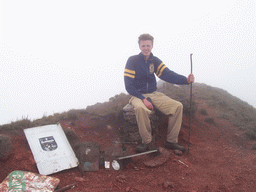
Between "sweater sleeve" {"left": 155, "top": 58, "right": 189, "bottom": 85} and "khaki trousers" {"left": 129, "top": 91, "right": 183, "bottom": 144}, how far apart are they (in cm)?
48

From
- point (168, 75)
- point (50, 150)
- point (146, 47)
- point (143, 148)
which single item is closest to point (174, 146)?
point (143, 148)

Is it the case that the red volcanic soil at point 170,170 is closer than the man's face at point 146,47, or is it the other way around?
the red volcanic soil at point 170,170

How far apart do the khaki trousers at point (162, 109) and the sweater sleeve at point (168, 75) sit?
19.1 inches

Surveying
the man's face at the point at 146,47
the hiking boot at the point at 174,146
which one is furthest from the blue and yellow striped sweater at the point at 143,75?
the hiking boot at the point at 174,146

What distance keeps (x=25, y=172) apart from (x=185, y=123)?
181 inches

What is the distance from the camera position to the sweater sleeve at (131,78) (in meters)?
4.55

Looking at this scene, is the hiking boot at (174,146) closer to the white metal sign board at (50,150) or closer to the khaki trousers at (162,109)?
the khaki trousers at (162,109)

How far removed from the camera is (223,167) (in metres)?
3.92

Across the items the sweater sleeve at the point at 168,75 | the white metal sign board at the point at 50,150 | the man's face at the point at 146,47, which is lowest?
the white metal sign board at the point at 50,150

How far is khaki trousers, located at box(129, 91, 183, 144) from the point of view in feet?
13.7

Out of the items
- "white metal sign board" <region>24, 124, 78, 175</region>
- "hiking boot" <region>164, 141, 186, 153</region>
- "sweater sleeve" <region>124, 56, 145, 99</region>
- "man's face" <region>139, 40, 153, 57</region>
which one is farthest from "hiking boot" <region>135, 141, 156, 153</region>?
"man's face" <region>139, 40, 153, 57</region>

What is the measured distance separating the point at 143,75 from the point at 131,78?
0.36m

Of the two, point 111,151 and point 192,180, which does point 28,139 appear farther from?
point 192,180

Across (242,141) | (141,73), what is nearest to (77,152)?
(141,73)
